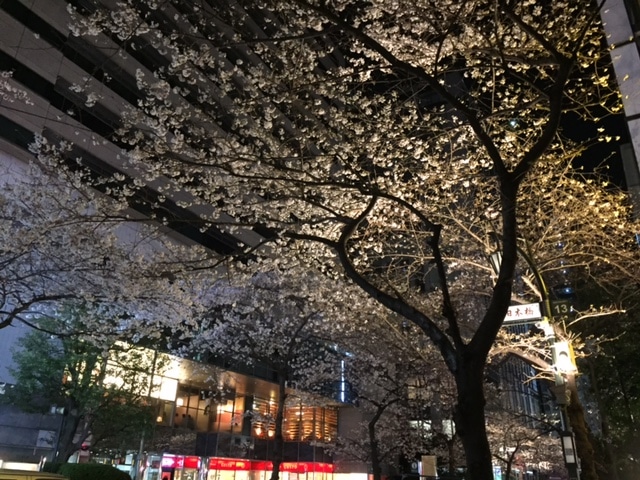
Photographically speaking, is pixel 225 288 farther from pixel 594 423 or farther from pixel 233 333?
pixel 594 423

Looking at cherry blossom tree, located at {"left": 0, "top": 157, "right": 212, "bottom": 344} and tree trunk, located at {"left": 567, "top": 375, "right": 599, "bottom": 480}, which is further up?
cherry blossom tree, located at {"left": 0, "top": 157, "right": 212, "bottom": 344}

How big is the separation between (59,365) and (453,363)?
1762 centimetres

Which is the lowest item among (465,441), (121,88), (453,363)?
(465,441)

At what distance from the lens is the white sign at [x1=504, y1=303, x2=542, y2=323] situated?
33.2ft

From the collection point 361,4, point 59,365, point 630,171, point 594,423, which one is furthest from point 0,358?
point 594,423

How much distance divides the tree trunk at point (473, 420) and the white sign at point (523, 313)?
3.67 meters

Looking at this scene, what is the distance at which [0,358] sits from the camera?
20.5 meters

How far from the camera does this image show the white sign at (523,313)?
33.2 ft

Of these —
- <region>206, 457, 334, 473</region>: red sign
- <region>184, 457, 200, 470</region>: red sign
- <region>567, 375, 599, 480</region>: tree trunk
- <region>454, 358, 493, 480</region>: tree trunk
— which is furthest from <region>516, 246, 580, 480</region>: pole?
<region>206, 457, 334, 473</region>: red sign

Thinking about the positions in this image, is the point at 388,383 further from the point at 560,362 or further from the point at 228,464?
the point at 560,362

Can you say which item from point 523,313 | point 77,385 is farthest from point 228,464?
point 523,313

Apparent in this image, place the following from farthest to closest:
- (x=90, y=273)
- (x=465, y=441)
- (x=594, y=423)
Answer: (x=594, y=423) < (x=90, y=273) < (x=465, y=441)

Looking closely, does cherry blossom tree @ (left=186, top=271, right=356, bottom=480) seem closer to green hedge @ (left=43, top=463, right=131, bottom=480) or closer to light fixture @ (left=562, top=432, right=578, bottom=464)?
green hedge @ (left=43, top=463, right=131, bottom=480)

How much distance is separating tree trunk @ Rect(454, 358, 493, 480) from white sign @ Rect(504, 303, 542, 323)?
3666mm
